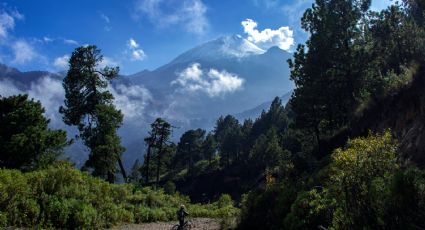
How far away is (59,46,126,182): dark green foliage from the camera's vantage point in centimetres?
3609

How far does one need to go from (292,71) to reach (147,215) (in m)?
15.5

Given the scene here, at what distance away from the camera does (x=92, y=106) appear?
3797 centimetres

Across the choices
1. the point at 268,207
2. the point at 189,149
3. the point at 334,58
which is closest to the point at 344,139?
the point at 334,58

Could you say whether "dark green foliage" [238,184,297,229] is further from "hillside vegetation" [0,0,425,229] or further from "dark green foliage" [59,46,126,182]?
"dark green foliage" [59,46,126,182]

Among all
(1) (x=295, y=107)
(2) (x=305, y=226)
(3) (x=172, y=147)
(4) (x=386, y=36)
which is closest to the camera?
(2) (x=305, y=226)

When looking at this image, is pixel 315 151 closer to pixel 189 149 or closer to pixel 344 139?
pixel 344 139

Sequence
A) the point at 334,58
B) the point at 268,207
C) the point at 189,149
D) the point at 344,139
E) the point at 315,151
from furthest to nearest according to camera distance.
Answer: the point at 189,149
the point at 315,151
the point at 334,58
the point at 344,139
the point at 268,207

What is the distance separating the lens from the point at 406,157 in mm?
14398

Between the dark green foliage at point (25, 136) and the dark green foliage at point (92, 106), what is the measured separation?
8589mm

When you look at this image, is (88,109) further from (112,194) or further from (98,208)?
(98,208)

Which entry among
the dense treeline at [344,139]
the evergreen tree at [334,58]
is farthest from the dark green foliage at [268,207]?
the evergreen tree at [334,58]

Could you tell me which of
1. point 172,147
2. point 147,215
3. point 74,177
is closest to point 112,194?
point 147,215

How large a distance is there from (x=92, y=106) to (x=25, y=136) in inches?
542

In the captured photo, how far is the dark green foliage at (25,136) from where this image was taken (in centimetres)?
2408
